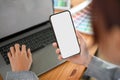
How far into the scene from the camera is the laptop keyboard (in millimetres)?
965

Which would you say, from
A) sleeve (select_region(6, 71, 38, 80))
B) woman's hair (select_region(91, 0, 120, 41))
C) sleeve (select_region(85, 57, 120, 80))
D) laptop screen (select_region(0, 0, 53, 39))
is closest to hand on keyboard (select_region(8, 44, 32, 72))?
sleeve (select_region(6, 71, 38, 80))

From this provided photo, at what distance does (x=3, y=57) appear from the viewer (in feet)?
3.03

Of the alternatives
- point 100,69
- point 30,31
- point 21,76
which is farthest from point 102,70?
point 30,31

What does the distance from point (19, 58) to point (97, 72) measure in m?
0.33

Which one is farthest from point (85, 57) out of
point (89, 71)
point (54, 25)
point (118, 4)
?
point (118, 4)

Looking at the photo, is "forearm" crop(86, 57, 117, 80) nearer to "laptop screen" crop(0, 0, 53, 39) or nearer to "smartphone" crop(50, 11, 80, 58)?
"smartphone" crop(50, 11, 80, 58)

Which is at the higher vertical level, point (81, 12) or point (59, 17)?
point (59, 17)

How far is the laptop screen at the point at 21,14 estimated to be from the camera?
0.97 m

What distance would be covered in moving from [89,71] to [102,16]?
446 mm

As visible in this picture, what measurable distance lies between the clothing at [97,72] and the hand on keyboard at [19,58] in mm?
32

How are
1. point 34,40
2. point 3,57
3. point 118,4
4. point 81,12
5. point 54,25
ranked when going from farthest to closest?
1. point 81,12
2. point 34,40
3. point 3,57
4. point 54,25
5. point 118,4

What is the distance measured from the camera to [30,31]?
1092 millimetres

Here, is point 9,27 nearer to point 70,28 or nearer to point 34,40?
point 34,40

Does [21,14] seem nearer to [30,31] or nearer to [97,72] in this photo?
[30,31]
